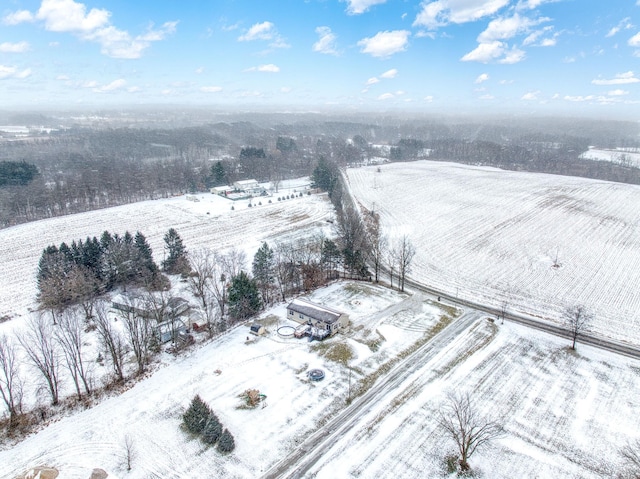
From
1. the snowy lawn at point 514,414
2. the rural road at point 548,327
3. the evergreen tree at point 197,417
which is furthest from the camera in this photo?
the rural road at point 548,327

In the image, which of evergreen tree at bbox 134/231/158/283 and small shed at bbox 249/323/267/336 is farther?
evergreen tree at bbox 134/231/158/283

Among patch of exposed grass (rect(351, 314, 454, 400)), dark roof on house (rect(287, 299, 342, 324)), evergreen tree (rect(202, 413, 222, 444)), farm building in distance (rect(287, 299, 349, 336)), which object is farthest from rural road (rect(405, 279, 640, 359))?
evergreen tree (rect(202, 413, 222, 444))

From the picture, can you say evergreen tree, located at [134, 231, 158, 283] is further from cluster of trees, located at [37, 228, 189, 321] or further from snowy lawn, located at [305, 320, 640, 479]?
snowy lawn, located at [305, 320, 640, 479]

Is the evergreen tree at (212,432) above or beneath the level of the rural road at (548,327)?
above

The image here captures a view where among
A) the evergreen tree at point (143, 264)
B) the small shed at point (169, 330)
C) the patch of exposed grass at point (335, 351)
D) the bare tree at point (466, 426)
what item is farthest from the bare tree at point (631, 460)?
the evergreen tree at point (143, 264)

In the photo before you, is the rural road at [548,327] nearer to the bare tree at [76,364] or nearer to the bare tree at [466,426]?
the bare tree at [466,426]

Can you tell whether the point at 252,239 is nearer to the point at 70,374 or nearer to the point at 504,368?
the point at 70,374

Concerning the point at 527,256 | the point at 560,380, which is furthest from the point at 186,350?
the point at 527,256
